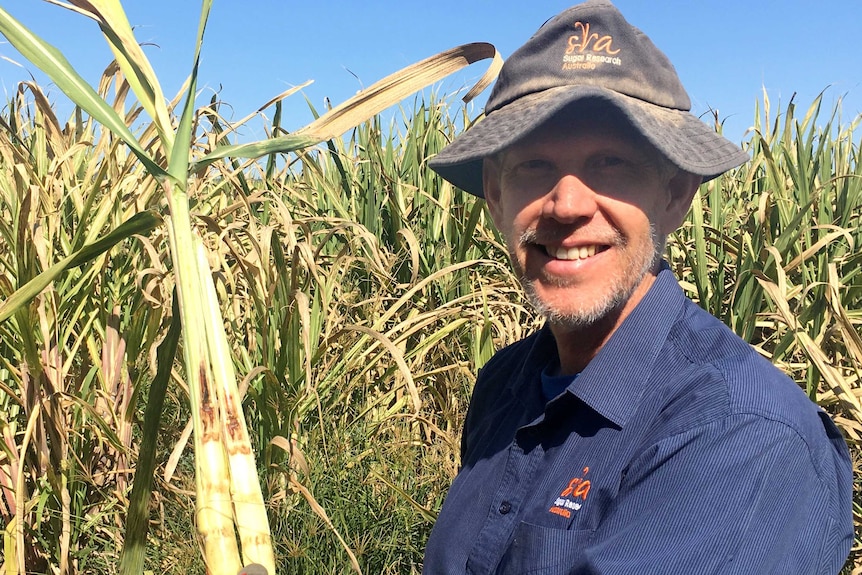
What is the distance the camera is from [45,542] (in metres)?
1.93

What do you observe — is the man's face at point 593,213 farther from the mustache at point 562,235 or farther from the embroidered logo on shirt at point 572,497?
the embroidered logo on shirt at point 572,497

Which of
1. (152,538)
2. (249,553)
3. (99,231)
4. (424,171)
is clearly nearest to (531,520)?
(249,553)

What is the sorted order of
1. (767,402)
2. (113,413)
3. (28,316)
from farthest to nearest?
(113,413)
(28,316)
(767,402)

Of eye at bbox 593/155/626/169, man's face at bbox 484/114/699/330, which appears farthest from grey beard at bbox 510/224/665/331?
eye at bbox 593/155/626/169

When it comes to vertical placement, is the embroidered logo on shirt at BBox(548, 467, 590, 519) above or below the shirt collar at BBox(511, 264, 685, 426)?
below

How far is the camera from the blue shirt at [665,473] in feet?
2.91

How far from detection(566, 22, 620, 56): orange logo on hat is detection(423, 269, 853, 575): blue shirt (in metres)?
0.40

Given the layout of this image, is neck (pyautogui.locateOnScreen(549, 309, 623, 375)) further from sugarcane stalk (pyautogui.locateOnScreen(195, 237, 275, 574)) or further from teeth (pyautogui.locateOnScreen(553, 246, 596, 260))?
sugarcane stalk (pyautogui.locateOnScreen(195, 237, 275, 574))

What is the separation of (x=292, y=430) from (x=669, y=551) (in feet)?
4.56

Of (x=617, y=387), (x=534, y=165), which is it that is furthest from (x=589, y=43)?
(x=617, y=387)

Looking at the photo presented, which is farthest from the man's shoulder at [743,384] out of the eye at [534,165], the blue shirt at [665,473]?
the eye at [534,165]

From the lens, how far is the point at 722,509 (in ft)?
2.90

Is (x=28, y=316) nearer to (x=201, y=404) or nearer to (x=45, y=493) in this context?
(x=45, y=493)

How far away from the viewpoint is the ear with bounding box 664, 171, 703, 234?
1396 millimetres
